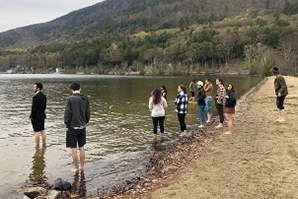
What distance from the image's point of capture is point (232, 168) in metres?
9.52

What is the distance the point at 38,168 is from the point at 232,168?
6353 mm

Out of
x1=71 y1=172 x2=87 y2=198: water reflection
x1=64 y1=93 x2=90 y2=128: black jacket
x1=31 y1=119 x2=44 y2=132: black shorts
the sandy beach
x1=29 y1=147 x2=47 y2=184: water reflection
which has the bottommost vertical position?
x1=71 y1=172 x2=87 y2=198: water reflection

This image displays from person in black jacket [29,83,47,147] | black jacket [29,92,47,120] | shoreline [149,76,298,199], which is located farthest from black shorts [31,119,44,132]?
shoreline [149,76,298,199]

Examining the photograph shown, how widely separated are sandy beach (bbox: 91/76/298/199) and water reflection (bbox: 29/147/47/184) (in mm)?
3155

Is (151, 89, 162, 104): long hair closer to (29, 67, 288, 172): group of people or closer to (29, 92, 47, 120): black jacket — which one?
(29, 67, 288, 172): group of people

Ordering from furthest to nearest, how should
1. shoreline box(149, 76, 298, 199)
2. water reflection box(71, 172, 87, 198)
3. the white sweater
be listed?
the white sweater
water reflection box(71, 172, 87, 198)
shoreline box(149, 76, 298, 199)

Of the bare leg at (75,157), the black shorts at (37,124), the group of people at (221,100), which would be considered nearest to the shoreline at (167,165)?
the group of people at (221,100)

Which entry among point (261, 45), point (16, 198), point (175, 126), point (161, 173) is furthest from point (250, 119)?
point (261, 45)

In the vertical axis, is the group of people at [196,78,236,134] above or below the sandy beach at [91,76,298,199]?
above

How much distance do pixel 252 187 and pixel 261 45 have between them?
15115cm

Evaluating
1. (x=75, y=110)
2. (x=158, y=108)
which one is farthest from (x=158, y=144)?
(x=75, y=110)

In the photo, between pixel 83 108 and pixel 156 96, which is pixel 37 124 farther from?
pixel 156 96

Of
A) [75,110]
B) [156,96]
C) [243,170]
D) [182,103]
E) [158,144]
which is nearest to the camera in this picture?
[243,170]

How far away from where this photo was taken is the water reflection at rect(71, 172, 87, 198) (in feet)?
29.2
